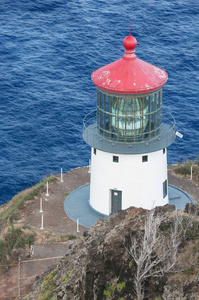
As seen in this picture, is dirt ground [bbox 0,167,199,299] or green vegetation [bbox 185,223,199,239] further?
dirt ground [bbox 0,167,199,299]

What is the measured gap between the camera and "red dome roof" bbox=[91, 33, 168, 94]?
30750 millimetres

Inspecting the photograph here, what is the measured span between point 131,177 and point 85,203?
15.2ft

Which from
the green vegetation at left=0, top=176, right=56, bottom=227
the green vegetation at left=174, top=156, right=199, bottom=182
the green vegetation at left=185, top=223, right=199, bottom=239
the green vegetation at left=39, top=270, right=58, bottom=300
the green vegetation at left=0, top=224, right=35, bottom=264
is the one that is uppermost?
the green vegetation at left=185, top=223, right=199, bottom=239

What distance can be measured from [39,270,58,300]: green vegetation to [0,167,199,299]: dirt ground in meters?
3.58

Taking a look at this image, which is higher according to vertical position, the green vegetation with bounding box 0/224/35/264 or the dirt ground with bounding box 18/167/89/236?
the green vegetation with bounding box 0/224/35/264

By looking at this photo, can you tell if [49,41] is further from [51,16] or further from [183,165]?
[183,165]

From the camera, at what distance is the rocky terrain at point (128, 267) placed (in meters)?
19.1

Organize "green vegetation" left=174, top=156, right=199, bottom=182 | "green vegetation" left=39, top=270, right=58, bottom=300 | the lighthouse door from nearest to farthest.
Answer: "green vegetation" left=39, top=270, right=58, bottom=300 → the lighthouse door → "green vegetation" left=174, top=156, right=199, bottom=182

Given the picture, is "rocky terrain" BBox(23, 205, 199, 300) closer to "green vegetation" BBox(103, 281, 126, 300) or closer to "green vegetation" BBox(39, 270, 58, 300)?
"green vegetation" BBox(103, 281, 126, 300)

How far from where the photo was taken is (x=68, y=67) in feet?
207

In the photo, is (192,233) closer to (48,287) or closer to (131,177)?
(48,287)

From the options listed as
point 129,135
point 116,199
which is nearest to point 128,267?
point 129,135

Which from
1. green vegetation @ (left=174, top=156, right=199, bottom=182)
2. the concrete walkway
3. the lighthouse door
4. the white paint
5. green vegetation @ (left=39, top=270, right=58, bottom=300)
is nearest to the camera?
green vegetation @ (left=39, top=270, right=58, bottom=300)

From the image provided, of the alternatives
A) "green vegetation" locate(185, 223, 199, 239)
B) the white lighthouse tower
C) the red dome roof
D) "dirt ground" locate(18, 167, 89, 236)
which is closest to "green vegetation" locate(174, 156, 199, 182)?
the white lighthouse tower
